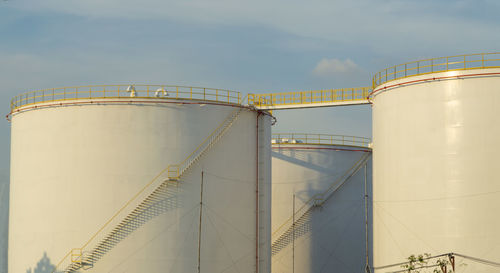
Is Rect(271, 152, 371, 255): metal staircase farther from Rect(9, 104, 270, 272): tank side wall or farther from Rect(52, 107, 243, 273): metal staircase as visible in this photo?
Rect(52, 107, 243, 273): metal staircase

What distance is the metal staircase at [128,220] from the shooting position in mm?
39344

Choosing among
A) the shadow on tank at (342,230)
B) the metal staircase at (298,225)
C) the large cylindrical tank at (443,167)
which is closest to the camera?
the large cylindrical tank at (443,167)

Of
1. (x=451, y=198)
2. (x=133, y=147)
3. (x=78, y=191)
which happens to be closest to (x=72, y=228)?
(x=78, y=191)

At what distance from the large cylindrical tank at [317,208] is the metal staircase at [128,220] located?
49.2 ft

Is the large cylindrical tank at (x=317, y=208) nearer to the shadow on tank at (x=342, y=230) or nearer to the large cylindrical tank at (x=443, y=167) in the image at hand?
the shadow on tank at (x=342, y=230)

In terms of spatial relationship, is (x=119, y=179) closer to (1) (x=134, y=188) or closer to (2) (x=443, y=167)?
(1) (x=134, y=188)

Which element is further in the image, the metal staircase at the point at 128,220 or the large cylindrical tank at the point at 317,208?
the large cylindrical tank at the point at 317,208

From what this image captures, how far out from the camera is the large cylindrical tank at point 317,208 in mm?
53188

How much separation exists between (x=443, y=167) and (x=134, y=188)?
16343 mm

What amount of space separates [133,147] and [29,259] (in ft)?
29.3

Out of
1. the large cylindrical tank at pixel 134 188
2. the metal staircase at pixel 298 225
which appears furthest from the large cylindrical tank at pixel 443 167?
the metal staircase at pixel 298 225

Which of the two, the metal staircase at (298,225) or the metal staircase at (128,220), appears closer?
the metal staircase at (128,220)

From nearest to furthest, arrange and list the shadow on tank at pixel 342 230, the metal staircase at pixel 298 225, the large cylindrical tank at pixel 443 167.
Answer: the large cylindrical tank at pixel 443 167 → the metal staircase at pixel 298 225 → the shadow on tank at pixel 342 230

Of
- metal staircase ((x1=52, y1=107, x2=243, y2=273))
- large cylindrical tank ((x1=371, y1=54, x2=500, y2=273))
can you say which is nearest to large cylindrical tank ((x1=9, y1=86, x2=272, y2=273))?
metal staircase ((x1=52, y1=107, x2=243, y2=273))
